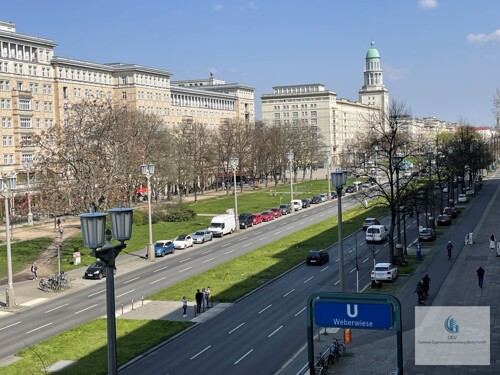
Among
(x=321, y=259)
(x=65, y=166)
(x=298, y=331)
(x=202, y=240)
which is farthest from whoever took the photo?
(x=202, y=240)

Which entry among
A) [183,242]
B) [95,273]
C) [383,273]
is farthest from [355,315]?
[183,242]

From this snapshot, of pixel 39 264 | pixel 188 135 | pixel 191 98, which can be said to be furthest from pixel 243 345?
pixel 191 98

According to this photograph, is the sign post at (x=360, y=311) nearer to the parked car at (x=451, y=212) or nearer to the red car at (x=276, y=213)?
the parked car at (x=451, y=212)

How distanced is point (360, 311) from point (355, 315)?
0.18 m

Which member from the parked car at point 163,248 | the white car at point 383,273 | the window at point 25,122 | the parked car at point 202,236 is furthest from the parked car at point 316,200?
the white car at point 383,273

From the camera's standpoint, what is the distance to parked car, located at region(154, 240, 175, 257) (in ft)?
201

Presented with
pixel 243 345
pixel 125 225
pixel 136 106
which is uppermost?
pixel 136 106

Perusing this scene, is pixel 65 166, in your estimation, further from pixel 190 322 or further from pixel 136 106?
pixel 136 106

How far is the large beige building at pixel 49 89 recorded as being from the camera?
10056 centimetres

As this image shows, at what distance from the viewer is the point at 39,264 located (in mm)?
58219

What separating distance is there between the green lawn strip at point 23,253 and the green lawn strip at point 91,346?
70.8ft

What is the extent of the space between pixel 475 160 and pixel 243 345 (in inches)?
3460

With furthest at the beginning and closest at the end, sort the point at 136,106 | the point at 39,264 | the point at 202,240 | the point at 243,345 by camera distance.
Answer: the point at 136,106, the point at 202,240, the point at 39,264, the point at 243,345

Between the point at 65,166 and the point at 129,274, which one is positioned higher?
the point at 65,166
